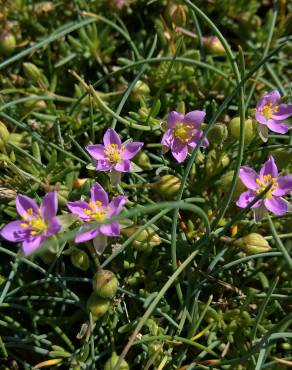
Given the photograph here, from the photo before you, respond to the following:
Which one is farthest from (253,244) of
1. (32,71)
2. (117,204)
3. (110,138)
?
(32,71)

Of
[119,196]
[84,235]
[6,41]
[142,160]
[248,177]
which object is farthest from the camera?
[6,41]

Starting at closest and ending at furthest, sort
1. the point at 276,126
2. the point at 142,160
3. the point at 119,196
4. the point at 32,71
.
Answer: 1. the point at 119,196
2. the point at 276,126
3. the point at 142,160
4. the point at 32,71

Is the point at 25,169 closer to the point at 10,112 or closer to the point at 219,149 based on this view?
the point at 10,112

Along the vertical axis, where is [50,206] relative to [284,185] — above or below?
above

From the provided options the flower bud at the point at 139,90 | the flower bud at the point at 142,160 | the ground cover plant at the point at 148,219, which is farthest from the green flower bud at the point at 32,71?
the flower bud at the point at 142,160

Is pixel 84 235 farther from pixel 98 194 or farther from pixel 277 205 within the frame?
pixel 277 205

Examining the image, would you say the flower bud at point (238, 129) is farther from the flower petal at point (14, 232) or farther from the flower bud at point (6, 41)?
the flower bud at point (6, 41)

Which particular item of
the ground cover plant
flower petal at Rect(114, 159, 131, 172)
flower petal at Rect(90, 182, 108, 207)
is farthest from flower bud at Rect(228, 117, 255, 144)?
flower petal at Rect(90, 182, 108, 207)

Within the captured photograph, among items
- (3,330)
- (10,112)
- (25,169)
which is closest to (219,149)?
(25,169)
